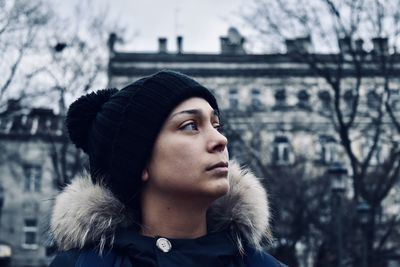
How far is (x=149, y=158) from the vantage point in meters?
2.52

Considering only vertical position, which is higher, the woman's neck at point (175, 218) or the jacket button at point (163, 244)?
the woman's neck at point (175, 218)

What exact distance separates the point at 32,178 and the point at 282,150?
14933 mm

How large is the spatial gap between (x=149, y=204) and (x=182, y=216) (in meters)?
0.15

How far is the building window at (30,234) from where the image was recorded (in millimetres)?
39500

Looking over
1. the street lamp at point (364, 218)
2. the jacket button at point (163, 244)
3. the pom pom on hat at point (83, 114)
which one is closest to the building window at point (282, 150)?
the street lamp at point (364, 218)

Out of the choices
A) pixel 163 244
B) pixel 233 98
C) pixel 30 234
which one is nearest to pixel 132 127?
pixel 163 244

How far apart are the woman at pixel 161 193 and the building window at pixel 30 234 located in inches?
1509

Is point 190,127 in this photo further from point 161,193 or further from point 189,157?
point 161,193

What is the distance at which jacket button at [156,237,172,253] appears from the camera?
234 centimetres

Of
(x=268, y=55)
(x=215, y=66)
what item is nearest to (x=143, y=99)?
(x=268, y=55)

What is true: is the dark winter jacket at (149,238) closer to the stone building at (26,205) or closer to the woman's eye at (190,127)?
the woman's eye at (190,127)

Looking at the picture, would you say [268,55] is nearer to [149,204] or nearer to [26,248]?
[149,204]

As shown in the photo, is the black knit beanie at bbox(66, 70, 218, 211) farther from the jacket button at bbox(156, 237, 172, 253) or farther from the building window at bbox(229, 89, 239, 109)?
the building window at bbox(229, 89, 239, 109)

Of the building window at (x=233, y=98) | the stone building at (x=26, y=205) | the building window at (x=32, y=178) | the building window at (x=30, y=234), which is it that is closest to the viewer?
the building window at (x=233, y=98)
